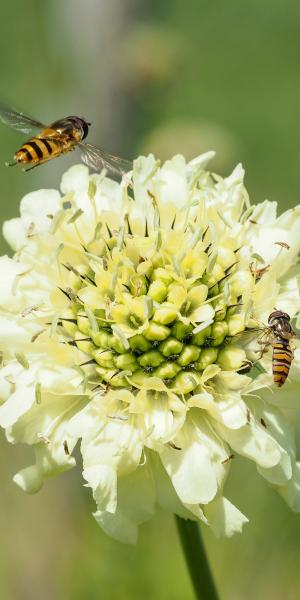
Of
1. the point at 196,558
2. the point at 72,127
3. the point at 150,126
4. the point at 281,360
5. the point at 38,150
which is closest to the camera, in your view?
the point at 281,360

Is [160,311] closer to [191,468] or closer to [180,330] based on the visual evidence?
[180,330]

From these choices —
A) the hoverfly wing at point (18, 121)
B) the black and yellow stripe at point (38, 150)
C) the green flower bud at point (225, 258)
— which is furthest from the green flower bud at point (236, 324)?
the hoverfly wing at point (18, 121)

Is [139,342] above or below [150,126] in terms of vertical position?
below

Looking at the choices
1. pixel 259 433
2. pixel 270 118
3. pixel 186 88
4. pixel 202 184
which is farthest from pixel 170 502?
pixel 186 88

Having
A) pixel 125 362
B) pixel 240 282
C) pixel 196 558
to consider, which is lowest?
pixel 196 558

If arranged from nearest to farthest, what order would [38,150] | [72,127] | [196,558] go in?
[196,558], [38,150], [72,127]

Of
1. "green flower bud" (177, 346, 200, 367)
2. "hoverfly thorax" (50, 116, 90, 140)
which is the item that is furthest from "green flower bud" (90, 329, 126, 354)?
"hoverfly thorax" (50, 116, 90, 140)

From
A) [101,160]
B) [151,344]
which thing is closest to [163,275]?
[151,344]

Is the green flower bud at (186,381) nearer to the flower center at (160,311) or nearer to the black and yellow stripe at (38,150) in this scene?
the flower center at (160,311)
